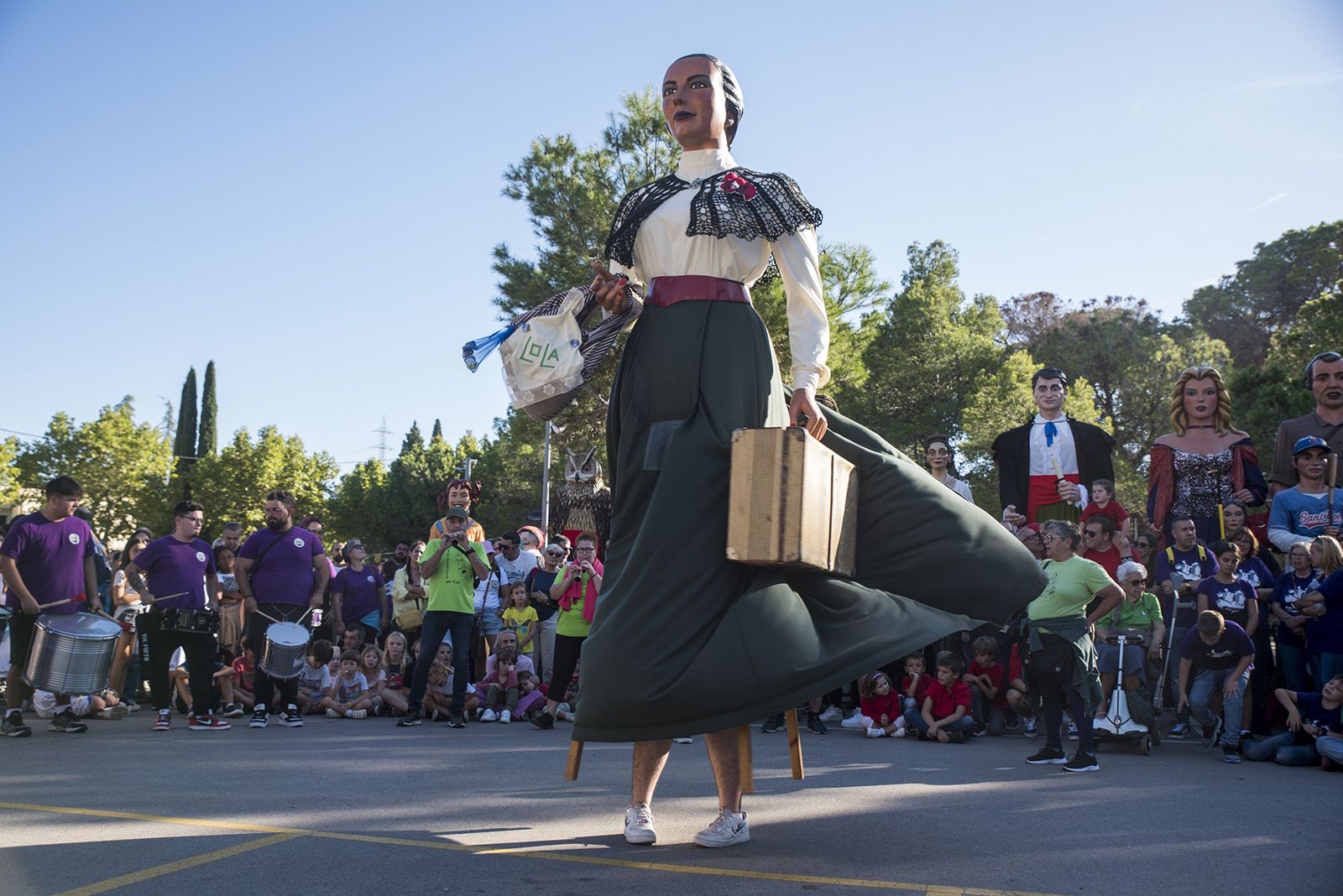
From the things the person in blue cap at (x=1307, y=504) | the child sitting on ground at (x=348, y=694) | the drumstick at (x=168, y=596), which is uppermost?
the person in blue cap at (x=1307, y=504)

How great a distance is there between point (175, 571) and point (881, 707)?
585cm

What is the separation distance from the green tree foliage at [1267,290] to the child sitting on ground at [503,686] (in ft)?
120

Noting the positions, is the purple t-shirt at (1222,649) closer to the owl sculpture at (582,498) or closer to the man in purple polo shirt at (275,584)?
the man in purple polo shirt at (275,584)

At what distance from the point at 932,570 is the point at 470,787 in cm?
253

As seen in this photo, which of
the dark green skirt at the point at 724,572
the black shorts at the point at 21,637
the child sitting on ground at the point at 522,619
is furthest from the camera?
the child sitting on ground at the point at 522,619

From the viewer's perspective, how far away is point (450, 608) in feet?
31.5

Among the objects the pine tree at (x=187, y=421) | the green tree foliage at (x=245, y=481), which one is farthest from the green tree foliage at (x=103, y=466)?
the pine tree at (x=187, y=421)

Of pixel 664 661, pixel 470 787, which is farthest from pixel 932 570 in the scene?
pixel 470 787

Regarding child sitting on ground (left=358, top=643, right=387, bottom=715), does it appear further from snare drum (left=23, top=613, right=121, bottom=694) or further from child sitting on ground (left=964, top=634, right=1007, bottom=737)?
child sitting on ground (left=964, top=634, right=1007, bottom=737)

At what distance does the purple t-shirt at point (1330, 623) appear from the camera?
24.9 ft

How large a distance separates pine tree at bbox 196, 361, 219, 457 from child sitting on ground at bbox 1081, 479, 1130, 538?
67.5 m

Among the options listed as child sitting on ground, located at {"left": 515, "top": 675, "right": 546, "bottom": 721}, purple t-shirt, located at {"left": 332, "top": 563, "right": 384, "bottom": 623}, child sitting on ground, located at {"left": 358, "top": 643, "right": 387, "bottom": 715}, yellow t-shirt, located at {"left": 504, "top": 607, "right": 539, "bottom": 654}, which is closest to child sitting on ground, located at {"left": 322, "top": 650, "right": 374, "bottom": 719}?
child sitting on ground, located at {"left": 358, "top": 643, "right": 387, "bottom": 715}

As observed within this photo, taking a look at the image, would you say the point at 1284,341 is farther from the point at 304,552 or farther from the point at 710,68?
Result: the point at 710,68

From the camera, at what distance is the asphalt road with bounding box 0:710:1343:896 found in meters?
3.42
